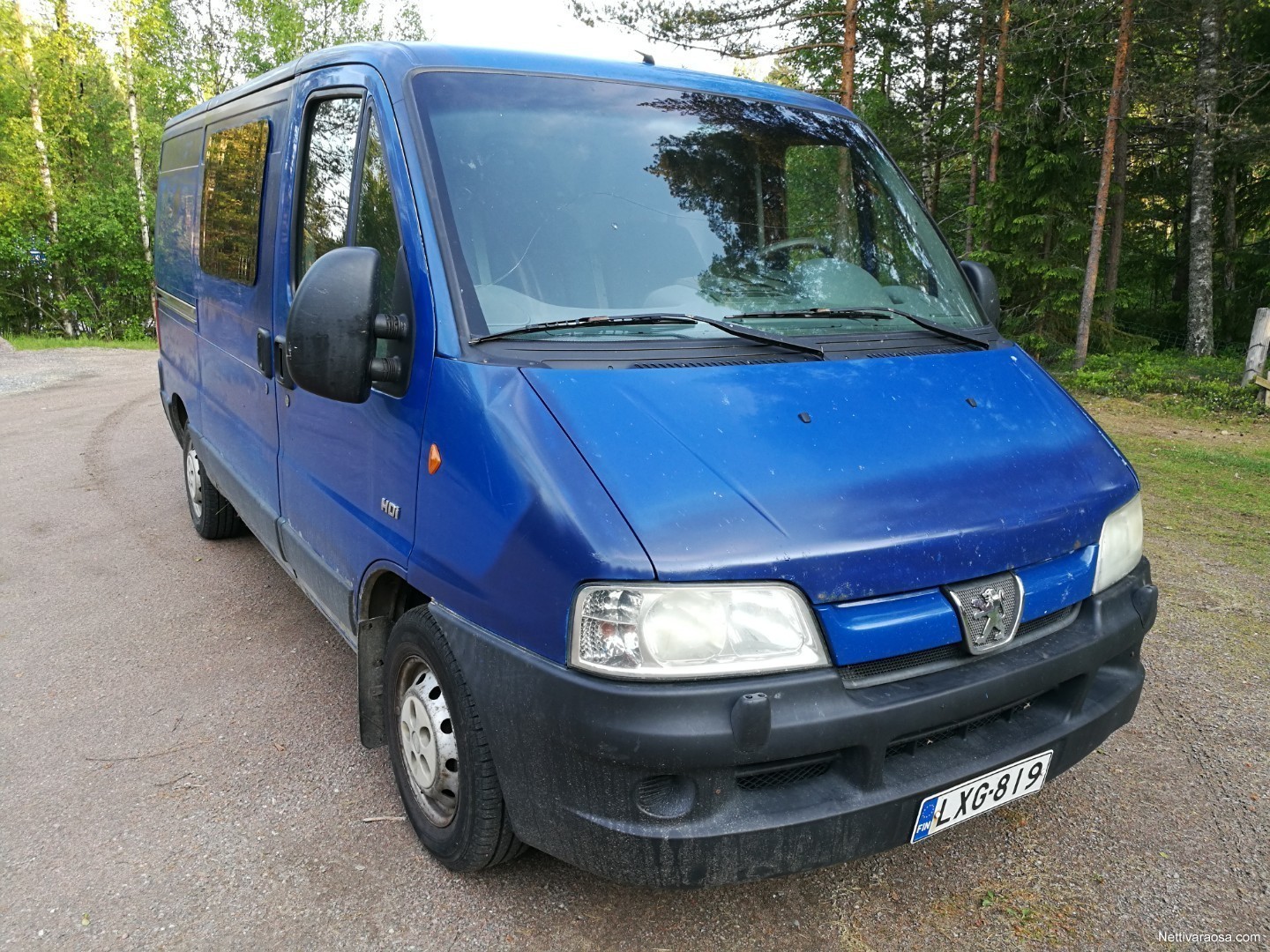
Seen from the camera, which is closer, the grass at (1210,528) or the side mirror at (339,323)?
the side mirror at (339,323)

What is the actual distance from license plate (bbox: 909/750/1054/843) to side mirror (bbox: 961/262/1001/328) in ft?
5.55

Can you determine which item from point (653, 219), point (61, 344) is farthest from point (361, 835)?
point (61, 344)

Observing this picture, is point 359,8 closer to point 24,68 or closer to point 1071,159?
point 24,68

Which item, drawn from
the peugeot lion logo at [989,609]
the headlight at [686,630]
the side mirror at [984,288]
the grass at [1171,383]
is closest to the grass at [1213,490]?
the grass at [1171,383]

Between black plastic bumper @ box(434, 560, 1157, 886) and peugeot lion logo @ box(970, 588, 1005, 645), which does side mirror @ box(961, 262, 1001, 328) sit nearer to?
peugeot lion logo @ box(970, 588, 1005, 645)

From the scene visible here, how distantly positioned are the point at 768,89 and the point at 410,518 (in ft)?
7.32

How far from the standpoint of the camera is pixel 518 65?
3.03 m

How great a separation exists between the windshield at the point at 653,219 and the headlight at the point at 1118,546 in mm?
901

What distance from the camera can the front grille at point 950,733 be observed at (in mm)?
2254

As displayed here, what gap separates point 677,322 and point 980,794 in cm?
149

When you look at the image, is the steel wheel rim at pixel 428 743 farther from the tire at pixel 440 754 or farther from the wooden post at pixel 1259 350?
the wooden post at pixel 1259 350

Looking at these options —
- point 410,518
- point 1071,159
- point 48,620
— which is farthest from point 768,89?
point 1071,159

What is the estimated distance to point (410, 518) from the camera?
8.60 feet

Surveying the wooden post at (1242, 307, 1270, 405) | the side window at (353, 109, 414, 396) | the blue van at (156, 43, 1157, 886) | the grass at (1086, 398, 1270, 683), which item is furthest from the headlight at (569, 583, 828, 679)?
the wooden post at (1242, 307, 1270, 405)
